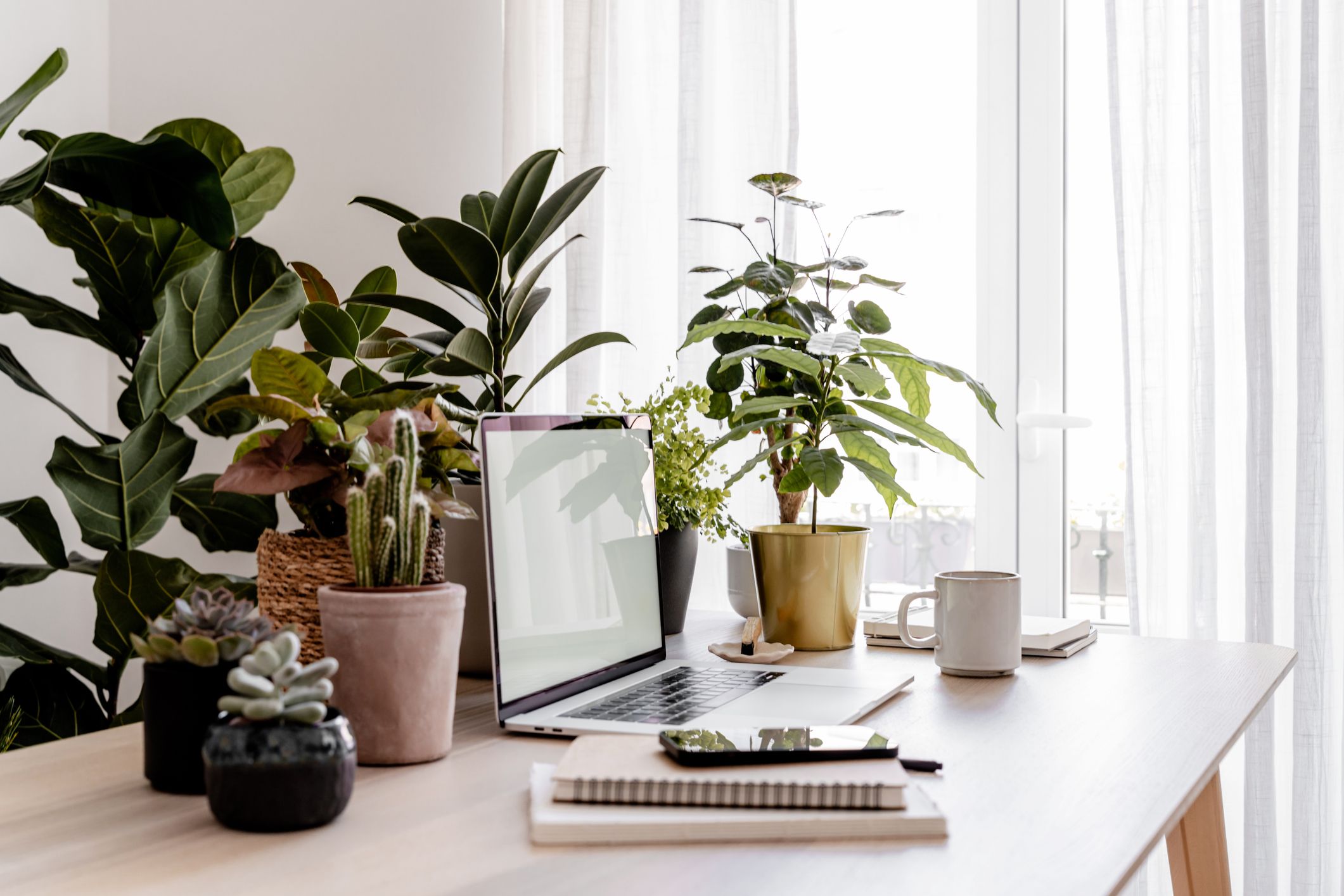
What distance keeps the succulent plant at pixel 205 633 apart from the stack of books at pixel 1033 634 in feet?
2.36

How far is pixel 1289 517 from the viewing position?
1807 mm

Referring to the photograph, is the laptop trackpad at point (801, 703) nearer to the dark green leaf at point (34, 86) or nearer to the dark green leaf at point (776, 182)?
the dark green leaf at point (776, 182)

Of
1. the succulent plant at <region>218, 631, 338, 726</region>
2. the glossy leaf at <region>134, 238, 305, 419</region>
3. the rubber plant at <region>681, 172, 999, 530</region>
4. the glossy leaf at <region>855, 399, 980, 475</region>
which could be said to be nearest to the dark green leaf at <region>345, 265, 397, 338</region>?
the glossy leaf at <region>134, 238, 305, 419</region>

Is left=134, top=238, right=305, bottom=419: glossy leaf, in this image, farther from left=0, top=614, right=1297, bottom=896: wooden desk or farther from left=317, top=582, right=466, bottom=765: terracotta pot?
left=317, top=582, right=466, bottom=765: terracotta pot

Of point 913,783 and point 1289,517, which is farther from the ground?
point 1289,517

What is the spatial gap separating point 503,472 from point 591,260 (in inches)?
57.2

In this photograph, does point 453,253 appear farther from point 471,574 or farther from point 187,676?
point 187,676

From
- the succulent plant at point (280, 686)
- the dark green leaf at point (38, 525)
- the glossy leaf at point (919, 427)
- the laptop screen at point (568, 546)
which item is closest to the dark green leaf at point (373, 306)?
the dark green leaf at point (38, 525)

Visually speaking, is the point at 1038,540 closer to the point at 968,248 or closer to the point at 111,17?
the point at 968,248

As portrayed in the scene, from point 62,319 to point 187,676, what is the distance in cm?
107

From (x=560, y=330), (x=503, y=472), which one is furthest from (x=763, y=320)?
(x=560, y=330)

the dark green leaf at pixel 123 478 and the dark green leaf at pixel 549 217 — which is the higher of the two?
the dark green leaf at pixel 549 217

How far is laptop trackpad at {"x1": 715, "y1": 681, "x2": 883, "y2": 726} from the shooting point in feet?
2.90

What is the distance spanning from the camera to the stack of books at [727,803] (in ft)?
2.10
